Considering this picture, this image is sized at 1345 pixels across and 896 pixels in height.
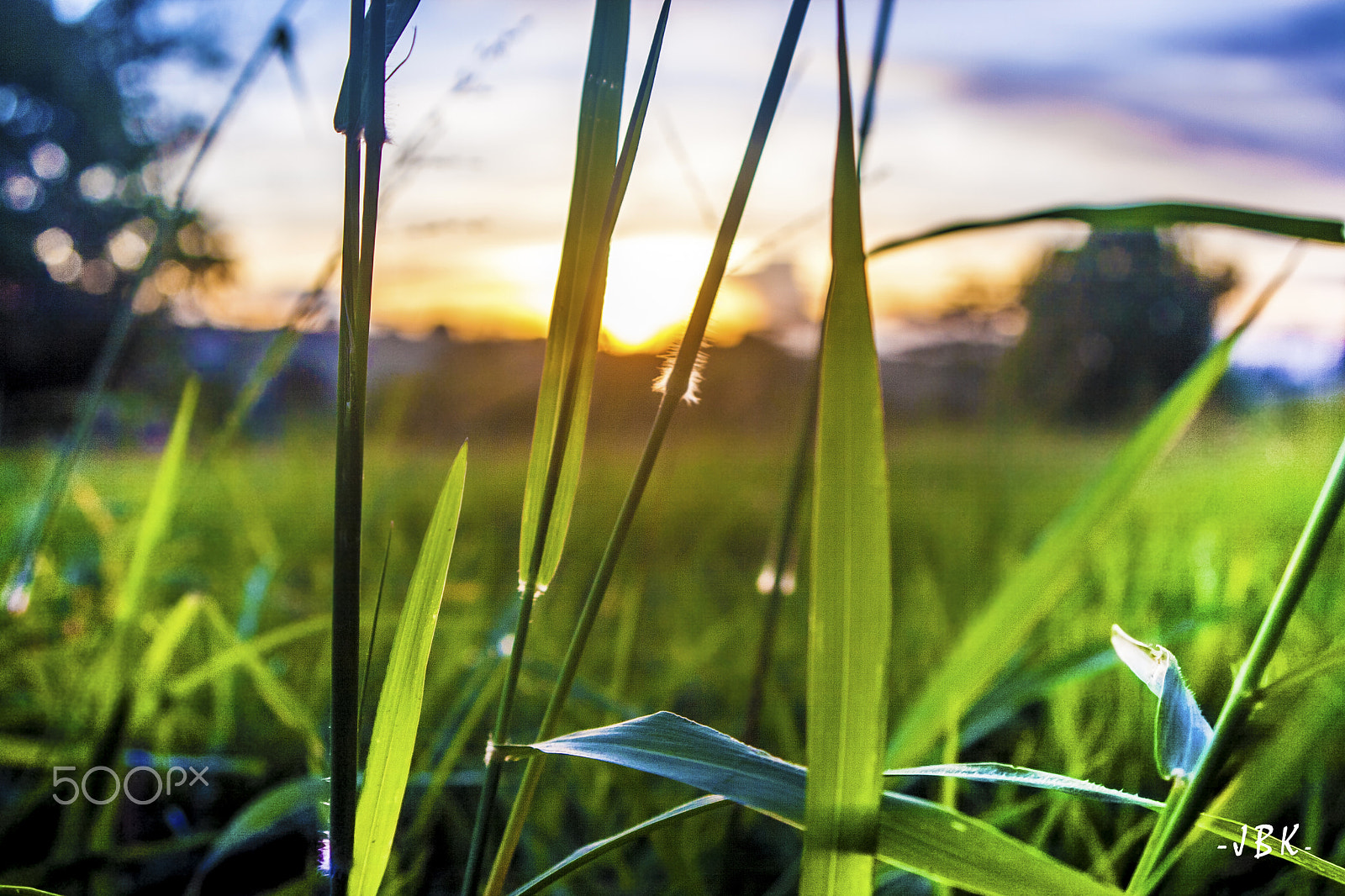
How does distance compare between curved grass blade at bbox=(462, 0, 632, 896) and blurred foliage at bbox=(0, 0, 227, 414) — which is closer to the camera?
curved grass blade at bbox=(462, 0, 632, 896)

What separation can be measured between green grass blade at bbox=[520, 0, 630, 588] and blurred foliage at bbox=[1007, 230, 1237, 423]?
1105 mm

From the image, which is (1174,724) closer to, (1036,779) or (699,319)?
(1036,779)

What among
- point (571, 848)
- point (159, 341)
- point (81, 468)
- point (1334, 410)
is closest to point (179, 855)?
point (571, 848)

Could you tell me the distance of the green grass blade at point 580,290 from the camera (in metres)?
0.20

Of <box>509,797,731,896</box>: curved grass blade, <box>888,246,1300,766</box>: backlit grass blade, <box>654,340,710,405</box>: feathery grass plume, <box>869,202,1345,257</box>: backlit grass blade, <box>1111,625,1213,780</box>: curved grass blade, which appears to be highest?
<box>869,202,1345,257</box>: backlit grass blade

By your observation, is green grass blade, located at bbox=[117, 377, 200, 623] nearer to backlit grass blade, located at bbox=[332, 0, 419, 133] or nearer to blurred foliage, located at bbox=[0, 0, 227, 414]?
backlit grass blade, located at bbox=[332, 0, 419, 133]

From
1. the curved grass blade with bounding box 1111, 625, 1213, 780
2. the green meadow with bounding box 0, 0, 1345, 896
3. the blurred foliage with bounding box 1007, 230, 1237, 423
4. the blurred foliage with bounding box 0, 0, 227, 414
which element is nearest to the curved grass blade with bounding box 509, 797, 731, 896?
the green meadow with bounding box 0, 0, 1345, 896

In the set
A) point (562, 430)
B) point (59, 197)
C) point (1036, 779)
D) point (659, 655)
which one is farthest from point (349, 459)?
point (59, 197)

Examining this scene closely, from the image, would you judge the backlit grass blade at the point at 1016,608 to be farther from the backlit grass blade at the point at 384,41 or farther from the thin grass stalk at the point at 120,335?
the thin grass stalk at the point at 120,335

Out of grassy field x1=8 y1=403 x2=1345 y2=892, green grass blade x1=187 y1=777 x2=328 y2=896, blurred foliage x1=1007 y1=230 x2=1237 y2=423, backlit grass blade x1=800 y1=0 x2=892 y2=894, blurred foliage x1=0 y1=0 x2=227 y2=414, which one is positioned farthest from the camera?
blurred foliage x1=0 y1=0 x2=227 y2=414

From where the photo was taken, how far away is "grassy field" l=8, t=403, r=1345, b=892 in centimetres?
46

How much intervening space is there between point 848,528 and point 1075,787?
93 mm

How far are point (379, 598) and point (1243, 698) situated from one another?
A: 0.65 ft

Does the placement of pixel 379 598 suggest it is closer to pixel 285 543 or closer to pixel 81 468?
pixel 285 543
